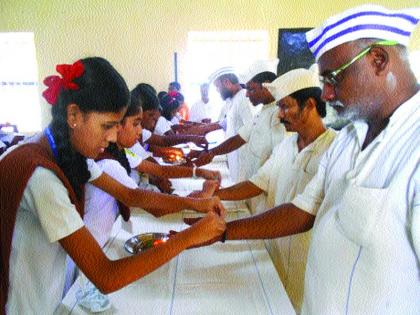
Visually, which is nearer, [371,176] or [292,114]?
[371,176]

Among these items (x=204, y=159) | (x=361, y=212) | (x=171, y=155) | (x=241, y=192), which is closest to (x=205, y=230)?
(x=361, y=212)

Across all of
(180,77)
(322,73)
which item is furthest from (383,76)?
(180,77)

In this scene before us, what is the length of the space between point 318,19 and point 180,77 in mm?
2255

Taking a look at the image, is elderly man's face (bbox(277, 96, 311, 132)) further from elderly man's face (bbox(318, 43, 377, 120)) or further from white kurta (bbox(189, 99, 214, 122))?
white kurta (bbox(189, 99, 214, 122))

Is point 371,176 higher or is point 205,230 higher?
point 371,176

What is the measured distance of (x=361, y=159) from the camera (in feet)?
2.73

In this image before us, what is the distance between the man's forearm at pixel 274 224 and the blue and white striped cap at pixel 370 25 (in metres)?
0.55

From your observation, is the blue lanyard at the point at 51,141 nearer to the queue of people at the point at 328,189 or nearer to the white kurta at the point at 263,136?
the queue of people at the point at 328,189

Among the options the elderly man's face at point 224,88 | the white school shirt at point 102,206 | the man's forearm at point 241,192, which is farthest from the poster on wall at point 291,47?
the white school shirt at point 102,206

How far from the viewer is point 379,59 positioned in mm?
786

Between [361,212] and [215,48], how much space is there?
16.4 feet

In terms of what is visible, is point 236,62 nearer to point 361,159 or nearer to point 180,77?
point 180,77

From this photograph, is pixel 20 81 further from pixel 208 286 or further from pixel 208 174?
pixel 208 286

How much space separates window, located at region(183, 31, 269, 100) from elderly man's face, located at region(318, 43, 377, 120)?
454 centimetres
